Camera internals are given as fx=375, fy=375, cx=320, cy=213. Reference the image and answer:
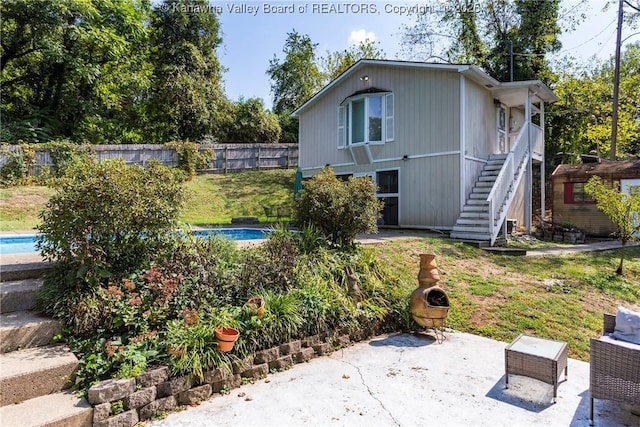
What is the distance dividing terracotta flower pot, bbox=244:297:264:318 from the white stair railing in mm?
7317

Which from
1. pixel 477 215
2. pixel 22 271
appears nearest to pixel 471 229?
pixel 477 215

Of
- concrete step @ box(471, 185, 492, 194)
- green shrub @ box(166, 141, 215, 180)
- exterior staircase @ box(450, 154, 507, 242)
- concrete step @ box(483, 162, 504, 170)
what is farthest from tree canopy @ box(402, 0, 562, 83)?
green shrub @ box(166, 141, 215, 180)

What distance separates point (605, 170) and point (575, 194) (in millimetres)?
1256

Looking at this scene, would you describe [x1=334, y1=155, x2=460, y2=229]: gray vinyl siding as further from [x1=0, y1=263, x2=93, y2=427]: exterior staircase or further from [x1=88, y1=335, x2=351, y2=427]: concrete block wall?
[x1=0, y1=263, x2=93, y2=427]: exterior staircase

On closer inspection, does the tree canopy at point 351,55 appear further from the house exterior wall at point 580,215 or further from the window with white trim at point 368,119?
the house exterior wall at point 580,215

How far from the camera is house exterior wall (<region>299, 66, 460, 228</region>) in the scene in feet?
35.9

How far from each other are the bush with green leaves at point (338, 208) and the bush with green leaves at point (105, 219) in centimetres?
210

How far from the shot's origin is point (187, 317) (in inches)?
133

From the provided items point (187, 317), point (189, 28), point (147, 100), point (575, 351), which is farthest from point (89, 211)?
point (189, 28)

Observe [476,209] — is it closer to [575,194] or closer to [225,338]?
[575,194]

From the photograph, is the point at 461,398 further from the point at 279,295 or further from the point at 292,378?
the point at 279,295

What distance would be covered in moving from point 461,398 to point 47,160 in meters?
15.5

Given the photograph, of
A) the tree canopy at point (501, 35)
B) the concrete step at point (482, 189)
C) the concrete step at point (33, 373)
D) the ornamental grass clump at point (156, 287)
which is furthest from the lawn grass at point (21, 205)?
the tree canopy at point (501, 35)

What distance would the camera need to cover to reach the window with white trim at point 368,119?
12.3m
